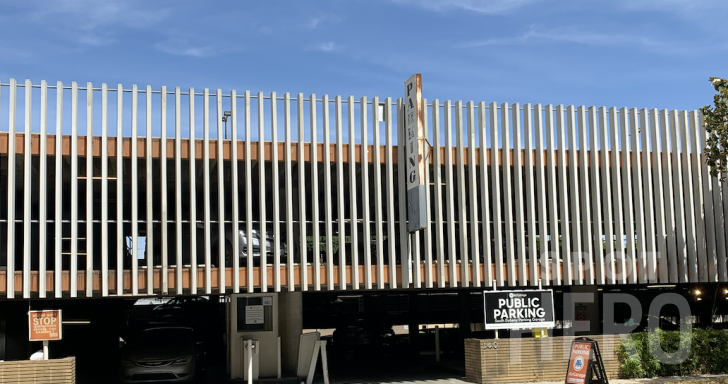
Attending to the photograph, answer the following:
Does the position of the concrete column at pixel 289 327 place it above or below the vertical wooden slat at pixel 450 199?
below

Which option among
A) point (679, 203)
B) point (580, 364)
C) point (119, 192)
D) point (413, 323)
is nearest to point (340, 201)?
point (119, 192)

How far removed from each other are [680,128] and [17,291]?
1792 cm

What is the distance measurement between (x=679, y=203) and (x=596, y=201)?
2707 mm

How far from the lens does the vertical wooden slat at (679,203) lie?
2052 cm

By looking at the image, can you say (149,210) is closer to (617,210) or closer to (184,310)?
(617,210)

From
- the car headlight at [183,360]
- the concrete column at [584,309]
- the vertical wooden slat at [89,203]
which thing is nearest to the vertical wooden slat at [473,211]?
the concrete column at [584,309]

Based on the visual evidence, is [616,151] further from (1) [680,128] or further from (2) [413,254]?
(2) [413,254]

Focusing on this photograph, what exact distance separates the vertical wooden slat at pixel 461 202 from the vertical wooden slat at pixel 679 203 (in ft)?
20.4

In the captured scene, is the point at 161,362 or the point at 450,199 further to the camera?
the point at 450,199

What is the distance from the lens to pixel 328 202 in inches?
706

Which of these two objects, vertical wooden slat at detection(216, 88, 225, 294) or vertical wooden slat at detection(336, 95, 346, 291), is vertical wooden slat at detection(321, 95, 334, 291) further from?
vertical wooden slat at detection(216, 88, 225, 294)

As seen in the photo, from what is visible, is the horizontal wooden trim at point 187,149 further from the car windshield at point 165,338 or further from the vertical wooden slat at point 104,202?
the car windshield at point 165,338

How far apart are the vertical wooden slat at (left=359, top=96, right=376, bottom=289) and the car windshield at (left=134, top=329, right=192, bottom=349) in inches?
207

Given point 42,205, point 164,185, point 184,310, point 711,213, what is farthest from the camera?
point 184,310
